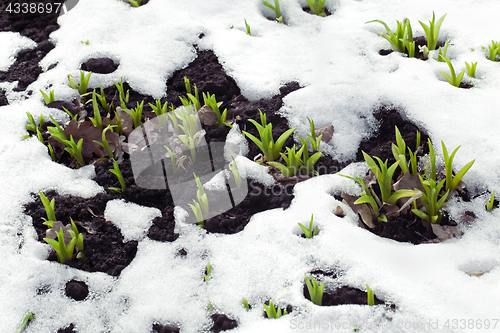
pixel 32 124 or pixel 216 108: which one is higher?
pixel 216 108

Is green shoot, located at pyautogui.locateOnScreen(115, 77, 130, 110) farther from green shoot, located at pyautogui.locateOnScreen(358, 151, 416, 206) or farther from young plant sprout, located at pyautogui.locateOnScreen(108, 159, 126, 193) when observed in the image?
green shoot, located at pyautogui.locateOnScreen(358, 151, 416, 206)

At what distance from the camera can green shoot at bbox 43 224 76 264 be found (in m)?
1.53

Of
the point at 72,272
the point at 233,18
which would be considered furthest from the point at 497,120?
the point at 72,272

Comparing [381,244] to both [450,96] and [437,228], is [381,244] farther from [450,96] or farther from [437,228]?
[450,96]

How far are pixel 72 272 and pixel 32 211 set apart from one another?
1.40 feet

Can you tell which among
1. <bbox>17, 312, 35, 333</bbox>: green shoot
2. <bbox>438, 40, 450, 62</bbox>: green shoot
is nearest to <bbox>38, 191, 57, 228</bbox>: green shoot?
<bbox>17, 312, 35, 333</bbox>: green shoot

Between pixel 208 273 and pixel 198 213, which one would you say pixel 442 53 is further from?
pixel 208 273

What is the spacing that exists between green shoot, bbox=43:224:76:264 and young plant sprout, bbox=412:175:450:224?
1424 millimetres

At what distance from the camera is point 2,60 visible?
2.62 m

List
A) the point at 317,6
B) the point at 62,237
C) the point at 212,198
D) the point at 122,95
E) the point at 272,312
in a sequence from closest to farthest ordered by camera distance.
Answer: the point at 272,312, the point at 62,237, the point at 212,198, the point at 122,95, the point at 317,6

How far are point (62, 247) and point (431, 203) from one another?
152cm

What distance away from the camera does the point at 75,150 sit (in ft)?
6.34

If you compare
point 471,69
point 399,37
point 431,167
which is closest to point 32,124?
point 431,167

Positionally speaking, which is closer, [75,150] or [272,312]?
[272,312]
